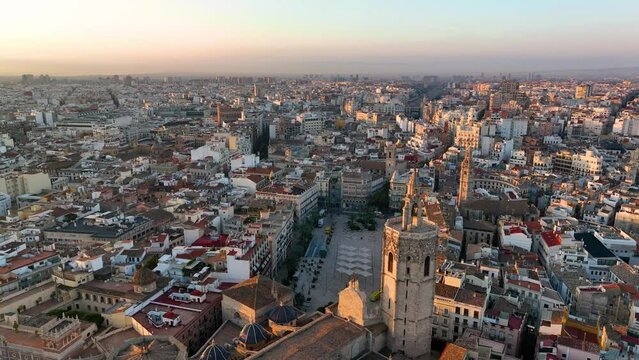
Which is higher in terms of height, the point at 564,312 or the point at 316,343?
the point at 316,343

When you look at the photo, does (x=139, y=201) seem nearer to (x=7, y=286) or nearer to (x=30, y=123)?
(x=7, y=286)

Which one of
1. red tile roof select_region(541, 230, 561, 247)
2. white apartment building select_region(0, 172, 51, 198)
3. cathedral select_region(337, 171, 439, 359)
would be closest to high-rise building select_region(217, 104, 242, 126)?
white apartment building select_region(0, 172, 51, 198)

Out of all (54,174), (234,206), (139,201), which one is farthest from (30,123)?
(234,206)

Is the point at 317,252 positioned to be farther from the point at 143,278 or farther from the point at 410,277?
the point at 410,277

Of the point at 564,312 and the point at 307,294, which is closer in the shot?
the point at 564,312

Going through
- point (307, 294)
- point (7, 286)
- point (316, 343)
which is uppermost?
point (316, 343)

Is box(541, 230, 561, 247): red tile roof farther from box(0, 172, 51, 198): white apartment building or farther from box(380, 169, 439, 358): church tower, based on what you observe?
box(0, 172, 51, 198): white apartment building
